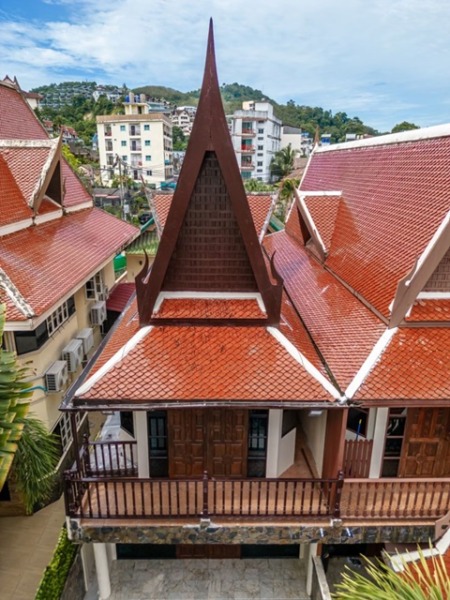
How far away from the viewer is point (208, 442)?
9.02 meters

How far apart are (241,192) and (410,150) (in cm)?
693

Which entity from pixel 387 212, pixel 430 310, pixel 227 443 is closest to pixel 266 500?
pixel 227 443

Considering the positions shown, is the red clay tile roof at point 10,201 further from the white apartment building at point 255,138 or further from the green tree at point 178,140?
the green tree at point 178,140

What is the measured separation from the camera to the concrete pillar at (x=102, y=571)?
8.89 m

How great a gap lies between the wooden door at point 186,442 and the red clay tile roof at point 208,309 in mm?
2141

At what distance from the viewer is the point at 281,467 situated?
965cm

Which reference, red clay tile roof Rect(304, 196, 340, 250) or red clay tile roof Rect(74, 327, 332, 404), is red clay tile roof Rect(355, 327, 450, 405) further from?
red clay tile roof Rect(304, 196, 340, 250)

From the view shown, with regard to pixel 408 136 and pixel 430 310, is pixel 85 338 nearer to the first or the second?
pixel 430 310

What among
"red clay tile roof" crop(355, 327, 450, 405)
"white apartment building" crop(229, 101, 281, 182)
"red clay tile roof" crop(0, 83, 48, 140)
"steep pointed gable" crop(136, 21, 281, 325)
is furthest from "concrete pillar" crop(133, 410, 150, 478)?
"white apartment building" crop(229, 101, 281, 182)

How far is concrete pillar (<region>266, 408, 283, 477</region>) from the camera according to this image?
9.01 meters

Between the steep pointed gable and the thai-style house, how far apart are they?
30 millimetres

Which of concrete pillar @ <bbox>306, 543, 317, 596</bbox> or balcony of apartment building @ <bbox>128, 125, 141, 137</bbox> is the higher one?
balcony of apartment building @ <bbox>128, 125, 141, 137</bbox>

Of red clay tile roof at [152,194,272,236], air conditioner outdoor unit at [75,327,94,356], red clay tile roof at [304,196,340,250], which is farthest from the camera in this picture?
red clay tile roof at [304,196,340,250]

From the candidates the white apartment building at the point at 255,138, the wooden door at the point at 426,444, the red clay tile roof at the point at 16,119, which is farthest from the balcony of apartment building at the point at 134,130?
the wooden door at the point at 426,444
